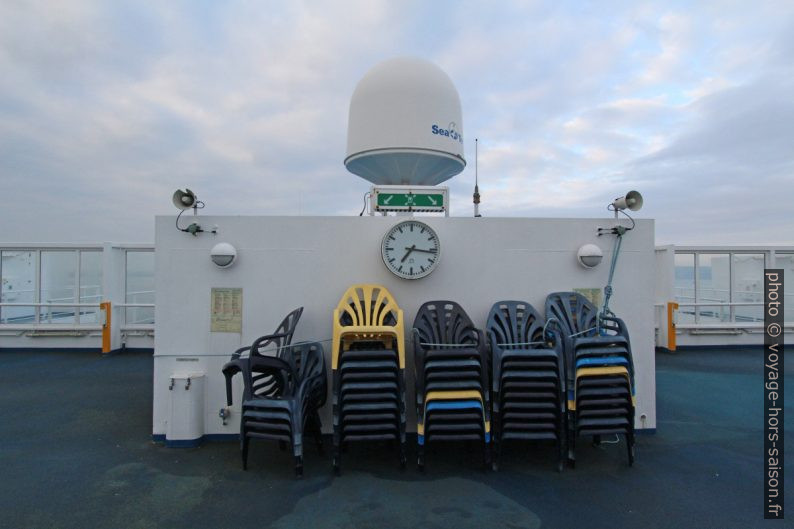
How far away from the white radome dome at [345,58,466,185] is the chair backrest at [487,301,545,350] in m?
1.79

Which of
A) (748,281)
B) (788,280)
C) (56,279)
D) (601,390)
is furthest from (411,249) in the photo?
(788,280)

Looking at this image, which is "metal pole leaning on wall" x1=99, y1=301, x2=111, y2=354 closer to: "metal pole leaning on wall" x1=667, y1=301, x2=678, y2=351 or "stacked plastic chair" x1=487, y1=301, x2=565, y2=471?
"stacked plastic chair" x1=487, y1=301, x2=565, y2=471

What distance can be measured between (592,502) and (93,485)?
3.56 metres

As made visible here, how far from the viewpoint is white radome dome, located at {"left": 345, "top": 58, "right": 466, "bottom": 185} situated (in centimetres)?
485

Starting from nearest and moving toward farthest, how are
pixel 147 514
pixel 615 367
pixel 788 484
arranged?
1. pixel 147 514
2. pixel 788 484
3. pixel 615 367

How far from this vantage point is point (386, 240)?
13.8 feet

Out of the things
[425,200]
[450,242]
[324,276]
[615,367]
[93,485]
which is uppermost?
[425,200]

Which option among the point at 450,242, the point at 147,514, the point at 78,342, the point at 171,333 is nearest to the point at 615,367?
the point at 450,242

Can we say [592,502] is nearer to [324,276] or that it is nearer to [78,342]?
[324,276]

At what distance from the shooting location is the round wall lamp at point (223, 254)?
4.09m

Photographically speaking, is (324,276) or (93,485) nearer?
(93,485)

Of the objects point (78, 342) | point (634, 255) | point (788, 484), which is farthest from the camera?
point (78, 342)

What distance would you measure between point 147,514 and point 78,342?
288 inches

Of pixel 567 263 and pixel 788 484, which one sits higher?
pixel 567 263
